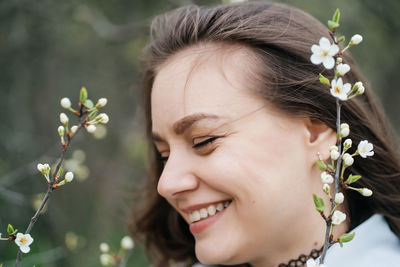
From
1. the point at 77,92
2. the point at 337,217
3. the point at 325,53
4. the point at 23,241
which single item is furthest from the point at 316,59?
the point at 77,92

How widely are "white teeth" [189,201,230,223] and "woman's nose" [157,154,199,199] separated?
10cm

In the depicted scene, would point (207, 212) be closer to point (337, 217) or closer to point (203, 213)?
point (203, 213)

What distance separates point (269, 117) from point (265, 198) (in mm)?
288

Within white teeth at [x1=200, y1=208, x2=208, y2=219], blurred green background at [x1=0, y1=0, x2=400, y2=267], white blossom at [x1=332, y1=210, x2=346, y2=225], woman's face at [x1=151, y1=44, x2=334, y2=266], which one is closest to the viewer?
white blossom at [x1=332, y1=210, x2=346, y2=225]

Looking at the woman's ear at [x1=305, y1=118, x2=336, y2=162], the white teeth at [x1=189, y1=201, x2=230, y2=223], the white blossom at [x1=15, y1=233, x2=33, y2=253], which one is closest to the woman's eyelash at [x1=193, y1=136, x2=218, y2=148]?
the white teeth at [x1=189, y1=201, x2=230, y2=223]

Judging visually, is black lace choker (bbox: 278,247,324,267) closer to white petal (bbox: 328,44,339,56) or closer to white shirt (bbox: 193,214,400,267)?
white shirt (bbox: 193,214,400,267)

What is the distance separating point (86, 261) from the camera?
3809 mm

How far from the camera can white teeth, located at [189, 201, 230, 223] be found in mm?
1712

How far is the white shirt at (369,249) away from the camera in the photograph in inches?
66.4

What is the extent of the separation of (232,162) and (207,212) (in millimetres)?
246

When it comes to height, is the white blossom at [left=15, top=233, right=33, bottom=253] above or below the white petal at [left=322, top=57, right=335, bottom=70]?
below

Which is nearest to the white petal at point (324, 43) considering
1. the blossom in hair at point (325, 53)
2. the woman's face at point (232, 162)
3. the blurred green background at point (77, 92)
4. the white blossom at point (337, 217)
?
the blossom in hair at point (325, 53)

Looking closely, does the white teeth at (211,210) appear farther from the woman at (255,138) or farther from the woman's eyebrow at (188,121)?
the woman's eyebrow at (188,121)

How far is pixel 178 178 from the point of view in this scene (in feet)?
5.53
